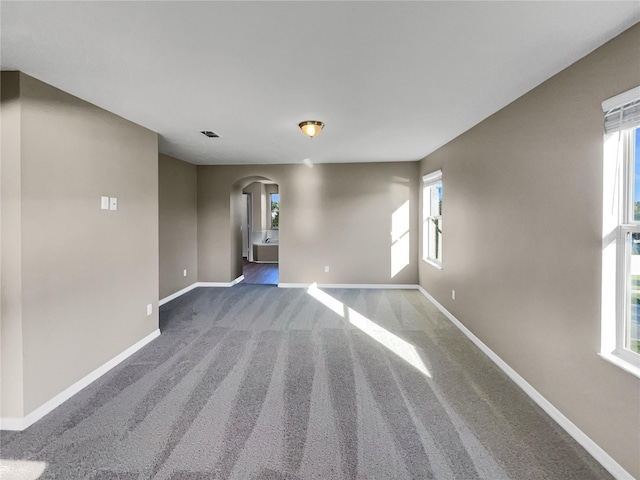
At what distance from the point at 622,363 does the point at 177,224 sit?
568cm

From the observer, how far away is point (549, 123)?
7.25 ft

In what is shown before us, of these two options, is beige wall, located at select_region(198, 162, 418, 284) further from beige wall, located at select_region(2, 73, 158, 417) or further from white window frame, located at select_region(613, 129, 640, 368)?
white window frame, located at select_region(613, 129, 640, 368)

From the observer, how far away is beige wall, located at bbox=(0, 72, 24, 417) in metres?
2.03

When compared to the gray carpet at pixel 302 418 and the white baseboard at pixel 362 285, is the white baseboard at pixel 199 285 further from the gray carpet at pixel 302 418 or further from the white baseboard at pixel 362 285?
the gray carpet at pixel 302 418

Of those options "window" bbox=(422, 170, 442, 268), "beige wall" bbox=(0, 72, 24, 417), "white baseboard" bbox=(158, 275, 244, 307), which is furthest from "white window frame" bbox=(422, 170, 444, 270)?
"beige wall" bbox=(0, 72, 24, 417)

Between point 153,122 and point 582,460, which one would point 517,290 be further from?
point 153,122

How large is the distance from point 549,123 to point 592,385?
1.74 m

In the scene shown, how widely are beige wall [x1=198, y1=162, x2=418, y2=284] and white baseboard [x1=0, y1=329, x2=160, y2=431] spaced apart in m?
3.07

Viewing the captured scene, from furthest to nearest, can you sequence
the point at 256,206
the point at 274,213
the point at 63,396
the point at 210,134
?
the point at 274,213, the point at 256,206, the point at 210,134, the point at 63,396

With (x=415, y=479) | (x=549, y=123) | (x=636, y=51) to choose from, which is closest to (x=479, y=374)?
(x=415, y=479)

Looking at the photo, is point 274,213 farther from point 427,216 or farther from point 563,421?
point 563,421

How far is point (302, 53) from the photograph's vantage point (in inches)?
73.2

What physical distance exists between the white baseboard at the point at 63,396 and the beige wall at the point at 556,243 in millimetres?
3593

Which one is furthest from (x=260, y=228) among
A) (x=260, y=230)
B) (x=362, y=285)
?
(x=362, y=285)
